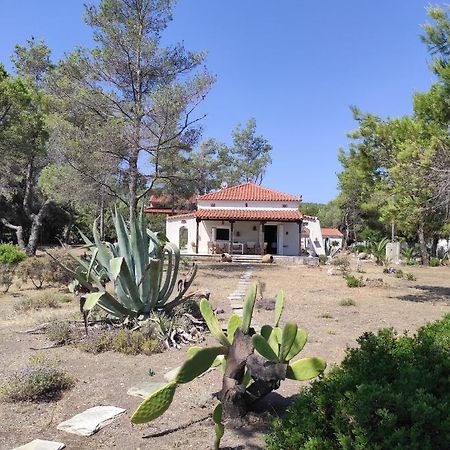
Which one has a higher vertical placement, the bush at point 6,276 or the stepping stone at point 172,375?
the bush at point 6,276

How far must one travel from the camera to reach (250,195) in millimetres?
33938

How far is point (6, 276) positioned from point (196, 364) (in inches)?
417

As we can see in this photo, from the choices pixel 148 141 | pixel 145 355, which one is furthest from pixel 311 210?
pixel 145 355

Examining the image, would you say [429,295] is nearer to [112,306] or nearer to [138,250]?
[138,250]

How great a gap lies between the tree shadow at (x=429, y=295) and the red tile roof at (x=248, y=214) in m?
15.6

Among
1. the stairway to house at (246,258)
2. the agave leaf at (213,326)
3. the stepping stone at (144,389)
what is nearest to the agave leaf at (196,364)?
the agave leaf at (213,326)

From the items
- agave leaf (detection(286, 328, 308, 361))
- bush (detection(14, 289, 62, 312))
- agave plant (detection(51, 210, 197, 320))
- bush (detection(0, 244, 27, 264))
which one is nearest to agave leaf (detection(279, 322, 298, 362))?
agave leaf (detection(286, 328, 308, 361))

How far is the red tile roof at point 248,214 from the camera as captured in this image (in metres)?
31.0

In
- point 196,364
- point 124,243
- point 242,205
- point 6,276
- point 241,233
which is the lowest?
point 196,364

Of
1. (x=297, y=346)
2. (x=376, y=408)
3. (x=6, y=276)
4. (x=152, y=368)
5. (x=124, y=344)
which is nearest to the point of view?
(x=376, y=408)

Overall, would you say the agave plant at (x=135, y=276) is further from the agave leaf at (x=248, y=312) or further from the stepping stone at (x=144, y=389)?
the agave leaf at (x=248, y=312)

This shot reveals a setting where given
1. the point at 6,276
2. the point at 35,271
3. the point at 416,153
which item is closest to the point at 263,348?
the point at 416,153

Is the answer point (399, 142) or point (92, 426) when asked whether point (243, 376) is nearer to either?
point (92, 426)

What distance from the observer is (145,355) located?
6152mm
